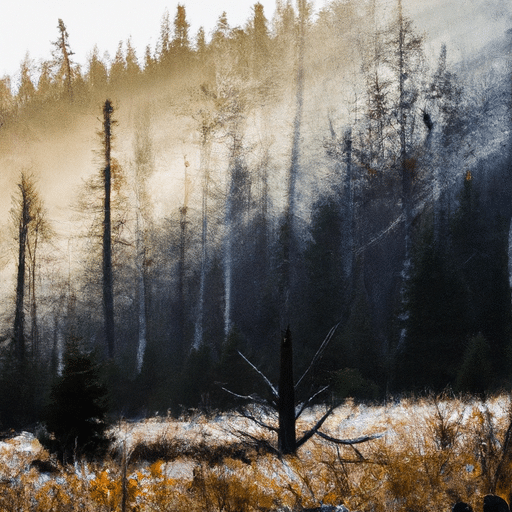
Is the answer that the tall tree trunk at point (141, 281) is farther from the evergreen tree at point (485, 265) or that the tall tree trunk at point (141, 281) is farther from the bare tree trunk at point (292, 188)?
the evergreen tree at point (485, 265)

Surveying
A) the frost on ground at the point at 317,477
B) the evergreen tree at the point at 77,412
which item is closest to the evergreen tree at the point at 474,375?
the frost on ground at the point at 317,477

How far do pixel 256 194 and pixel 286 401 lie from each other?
20.1m

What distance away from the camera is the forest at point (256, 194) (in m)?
23.1

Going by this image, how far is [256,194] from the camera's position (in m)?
28.9

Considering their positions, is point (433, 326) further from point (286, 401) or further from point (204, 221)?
point (204, 221)

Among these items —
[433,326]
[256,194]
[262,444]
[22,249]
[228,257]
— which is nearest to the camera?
[262,444]

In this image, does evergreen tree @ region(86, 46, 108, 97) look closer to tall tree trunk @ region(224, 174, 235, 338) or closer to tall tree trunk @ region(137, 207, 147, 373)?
tall tree trunk @ region(137, 207, 147, 373)

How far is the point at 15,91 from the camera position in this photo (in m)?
34.7

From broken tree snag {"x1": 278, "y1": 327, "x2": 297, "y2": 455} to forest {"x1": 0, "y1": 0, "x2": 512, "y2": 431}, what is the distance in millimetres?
9986

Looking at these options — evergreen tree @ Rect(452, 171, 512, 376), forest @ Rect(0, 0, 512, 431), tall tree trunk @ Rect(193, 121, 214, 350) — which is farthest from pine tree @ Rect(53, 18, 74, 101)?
evergreen tree @ Rect(452, 171, 512, 376)

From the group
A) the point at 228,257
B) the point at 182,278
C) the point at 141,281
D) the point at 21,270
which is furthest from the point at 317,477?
the point at 21,270

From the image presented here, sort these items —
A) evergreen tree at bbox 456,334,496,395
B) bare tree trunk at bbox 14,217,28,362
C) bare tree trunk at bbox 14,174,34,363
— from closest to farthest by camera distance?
1. evergreen tree at bbox 456,334,496,395
2. bare tree trunk at bbox 14,217,28,362
3. bare tree trunk at bbox 14,174,34,363

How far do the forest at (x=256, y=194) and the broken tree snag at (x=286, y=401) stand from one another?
9986mm

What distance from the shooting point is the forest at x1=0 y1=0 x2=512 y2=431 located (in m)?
23.1
